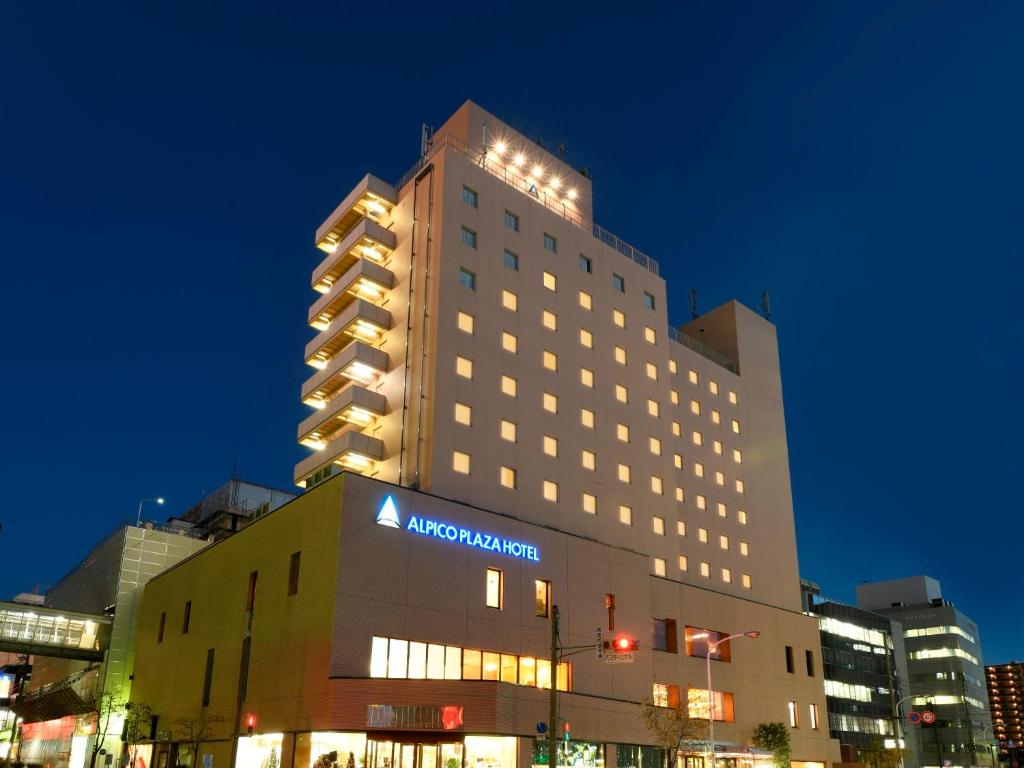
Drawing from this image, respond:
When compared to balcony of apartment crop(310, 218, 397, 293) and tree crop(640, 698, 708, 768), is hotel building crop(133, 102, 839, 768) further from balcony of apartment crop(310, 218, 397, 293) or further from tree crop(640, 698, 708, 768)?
tree crop(640, 698, 708, 768)

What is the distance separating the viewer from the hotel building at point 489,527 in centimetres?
4962

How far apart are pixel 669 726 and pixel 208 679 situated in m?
29.7

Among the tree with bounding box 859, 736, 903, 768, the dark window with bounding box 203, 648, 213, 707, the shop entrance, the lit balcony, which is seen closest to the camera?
the shop entrance

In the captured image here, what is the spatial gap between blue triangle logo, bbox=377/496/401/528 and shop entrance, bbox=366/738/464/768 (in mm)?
11433

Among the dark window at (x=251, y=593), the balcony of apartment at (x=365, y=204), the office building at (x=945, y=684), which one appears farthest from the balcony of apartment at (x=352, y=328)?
the office building at (x=945, y=684)

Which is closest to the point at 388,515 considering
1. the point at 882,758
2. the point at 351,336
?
the point at 351,336

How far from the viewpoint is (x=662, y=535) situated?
74.1 m

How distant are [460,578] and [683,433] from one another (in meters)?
34.0

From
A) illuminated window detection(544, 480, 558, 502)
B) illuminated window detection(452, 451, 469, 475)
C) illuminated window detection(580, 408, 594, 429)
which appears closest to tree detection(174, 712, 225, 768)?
illuminated window detection(452, 451, 469, 475)

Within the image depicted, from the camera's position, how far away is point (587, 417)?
70.8 metres

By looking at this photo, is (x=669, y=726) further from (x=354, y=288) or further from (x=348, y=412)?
(x=354, y=288)

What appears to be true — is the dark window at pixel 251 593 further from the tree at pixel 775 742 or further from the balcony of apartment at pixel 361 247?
the tree at pixel 775 742

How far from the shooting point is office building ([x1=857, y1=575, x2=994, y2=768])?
177625 mm

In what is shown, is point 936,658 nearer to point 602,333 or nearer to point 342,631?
point 602,333
